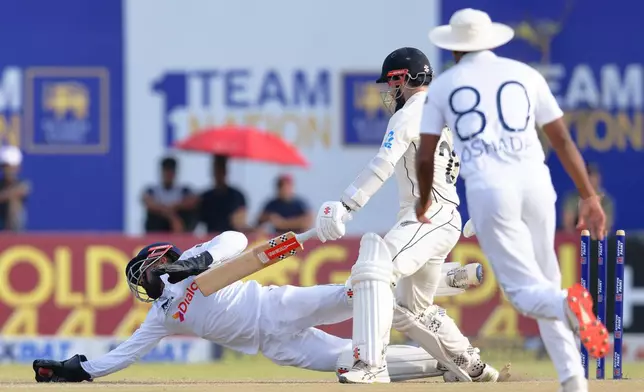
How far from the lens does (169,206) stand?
1366 centimetres

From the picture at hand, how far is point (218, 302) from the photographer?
8.16m

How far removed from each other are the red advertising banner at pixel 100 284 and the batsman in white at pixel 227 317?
13.1 feet

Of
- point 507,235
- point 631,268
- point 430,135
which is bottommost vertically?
point 631,268

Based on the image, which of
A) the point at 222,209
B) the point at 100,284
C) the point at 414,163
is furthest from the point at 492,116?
the point at 222,209

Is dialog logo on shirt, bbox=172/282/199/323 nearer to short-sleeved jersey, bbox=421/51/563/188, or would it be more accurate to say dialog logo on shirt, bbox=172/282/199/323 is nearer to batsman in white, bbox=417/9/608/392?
batsman in white, bbox=417/9/608/392

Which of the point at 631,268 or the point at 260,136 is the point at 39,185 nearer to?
the point at 260,136

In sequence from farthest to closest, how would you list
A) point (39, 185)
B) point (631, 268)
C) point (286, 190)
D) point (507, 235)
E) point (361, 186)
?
point (39, 185) < point (286, 190) < point (631, 268) < point (361, 186) < point (507, 235)

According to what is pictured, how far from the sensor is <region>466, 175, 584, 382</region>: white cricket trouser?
6414mm

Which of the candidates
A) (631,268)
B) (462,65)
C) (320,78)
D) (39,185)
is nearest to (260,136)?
(320,78)

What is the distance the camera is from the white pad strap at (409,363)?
827 centimetres

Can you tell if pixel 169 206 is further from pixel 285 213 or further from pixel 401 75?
pixel 401 75

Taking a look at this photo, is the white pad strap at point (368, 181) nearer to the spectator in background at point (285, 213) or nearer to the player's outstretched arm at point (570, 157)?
the player's outstretched arm at point (570, 157)

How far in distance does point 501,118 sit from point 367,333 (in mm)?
1541

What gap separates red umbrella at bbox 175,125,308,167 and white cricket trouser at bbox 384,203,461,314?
6.09 metres
